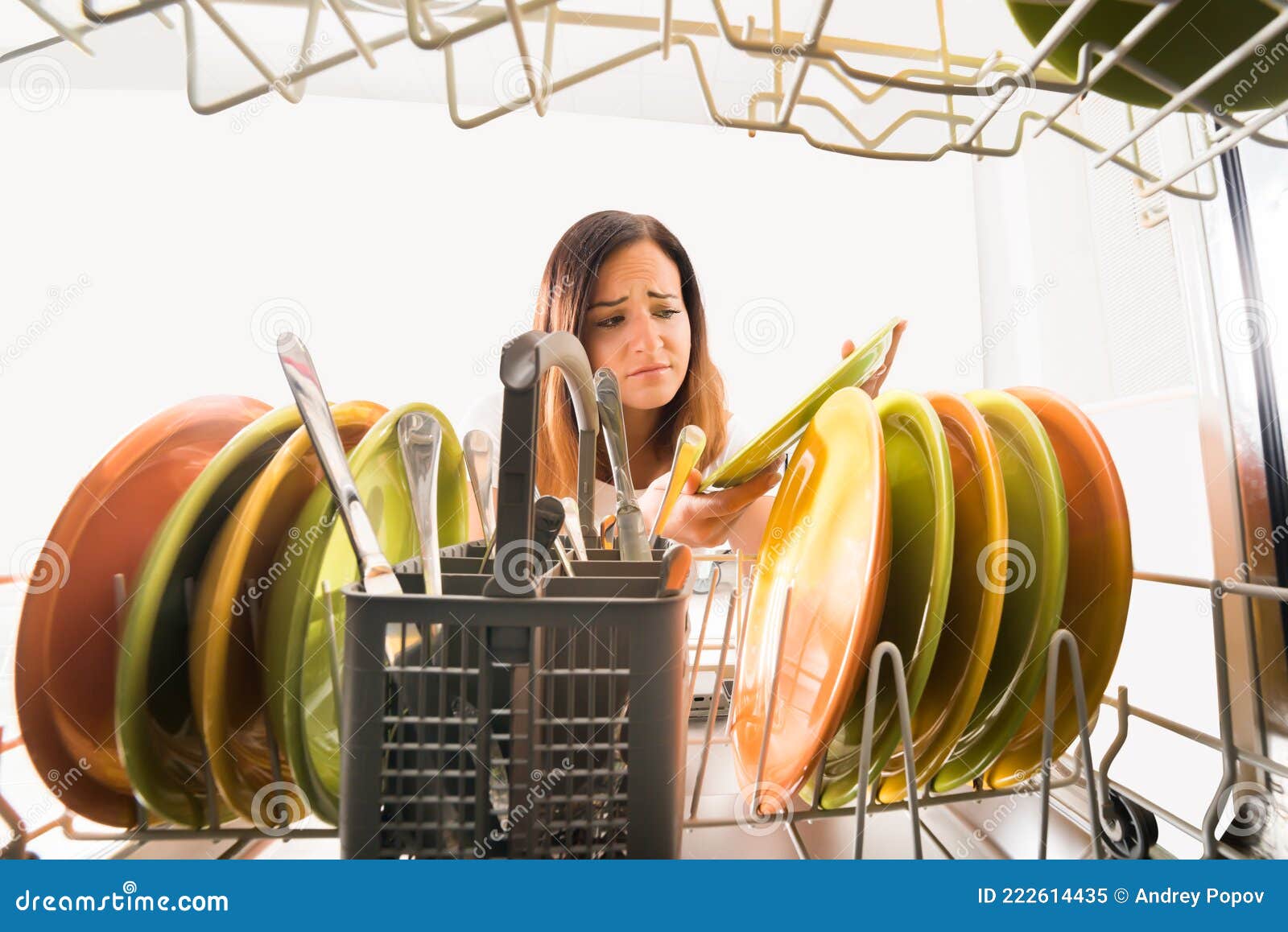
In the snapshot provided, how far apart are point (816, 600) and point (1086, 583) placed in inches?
6.7

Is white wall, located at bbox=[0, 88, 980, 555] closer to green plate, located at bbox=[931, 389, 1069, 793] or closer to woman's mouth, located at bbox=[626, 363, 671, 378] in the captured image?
woman's mouth, located at bbox=[626, 363, 671, 378]

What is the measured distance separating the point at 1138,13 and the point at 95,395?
1076 millimetres

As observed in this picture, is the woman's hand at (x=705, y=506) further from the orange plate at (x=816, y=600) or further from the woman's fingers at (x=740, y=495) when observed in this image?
the orange plate at (x=816, y=600)

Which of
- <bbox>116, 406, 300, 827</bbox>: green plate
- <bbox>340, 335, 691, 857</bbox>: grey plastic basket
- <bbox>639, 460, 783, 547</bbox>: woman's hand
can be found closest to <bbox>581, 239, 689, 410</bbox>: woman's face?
<bbox>639, 460, 783, 547</bbox>: woman's hand

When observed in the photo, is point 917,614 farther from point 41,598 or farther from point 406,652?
point 41,598

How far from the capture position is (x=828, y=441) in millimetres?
438

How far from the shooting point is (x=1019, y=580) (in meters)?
0.36

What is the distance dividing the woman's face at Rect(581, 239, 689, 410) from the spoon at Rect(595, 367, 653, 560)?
0.62 m

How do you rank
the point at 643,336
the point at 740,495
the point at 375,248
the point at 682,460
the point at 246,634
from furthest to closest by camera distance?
the point at 375,248 < the point at 643,336 < the point at 740,495 < the point at 682,460 < the point at 246,634

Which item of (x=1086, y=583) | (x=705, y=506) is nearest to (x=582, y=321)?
(x=705, y=506)

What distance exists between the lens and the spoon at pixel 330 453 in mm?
231

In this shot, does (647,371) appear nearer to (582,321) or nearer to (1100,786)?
(582,321)

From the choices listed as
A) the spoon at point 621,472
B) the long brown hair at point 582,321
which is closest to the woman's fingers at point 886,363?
the spoon at point 621,472

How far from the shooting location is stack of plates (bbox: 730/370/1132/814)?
32cm
